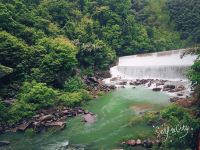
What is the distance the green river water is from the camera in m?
21.9

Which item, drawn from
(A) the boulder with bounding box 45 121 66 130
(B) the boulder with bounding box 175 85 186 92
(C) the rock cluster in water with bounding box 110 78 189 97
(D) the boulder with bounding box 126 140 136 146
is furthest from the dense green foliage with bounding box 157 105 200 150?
(B) the boulder with bounding box 175 85 186 92

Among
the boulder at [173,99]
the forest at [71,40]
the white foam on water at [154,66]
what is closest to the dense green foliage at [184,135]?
the forest at [71,40]

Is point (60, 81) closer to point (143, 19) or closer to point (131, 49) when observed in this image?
point (131, 49)

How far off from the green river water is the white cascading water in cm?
650

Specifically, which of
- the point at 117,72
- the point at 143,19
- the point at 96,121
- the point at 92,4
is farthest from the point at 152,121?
the point at 143,19

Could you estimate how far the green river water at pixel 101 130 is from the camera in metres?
21.9

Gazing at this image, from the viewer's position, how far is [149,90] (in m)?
34.4

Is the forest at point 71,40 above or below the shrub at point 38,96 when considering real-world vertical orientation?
above

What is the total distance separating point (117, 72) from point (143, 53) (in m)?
8.50

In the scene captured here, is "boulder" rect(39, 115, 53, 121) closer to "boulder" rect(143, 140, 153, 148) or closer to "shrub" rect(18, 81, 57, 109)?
"shrub" rect(18, 81, 57, 109)

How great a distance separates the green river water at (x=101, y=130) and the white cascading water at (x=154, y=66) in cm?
650

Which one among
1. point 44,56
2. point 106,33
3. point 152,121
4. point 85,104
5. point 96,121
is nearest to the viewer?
point 152,121

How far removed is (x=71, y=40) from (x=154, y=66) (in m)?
10.9

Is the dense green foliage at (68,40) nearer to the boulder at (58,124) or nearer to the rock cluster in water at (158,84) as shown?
the boulder at (58,124)
